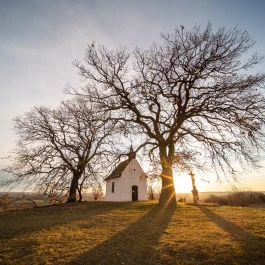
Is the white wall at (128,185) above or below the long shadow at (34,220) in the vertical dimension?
above

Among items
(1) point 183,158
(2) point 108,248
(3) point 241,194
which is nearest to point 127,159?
(1) point 183,158

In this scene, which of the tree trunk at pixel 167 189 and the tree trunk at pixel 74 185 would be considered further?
the tree trunk at pixel 74 185

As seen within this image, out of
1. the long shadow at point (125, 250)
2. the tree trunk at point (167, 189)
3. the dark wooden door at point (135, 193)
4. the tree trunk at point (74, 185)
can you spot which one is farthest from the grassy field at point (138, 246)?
the dark wooden door at point (135, 193)

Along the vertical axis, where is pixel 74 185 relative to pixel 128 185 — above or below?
below

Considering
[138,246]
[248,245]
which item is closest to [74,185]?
[138,246]

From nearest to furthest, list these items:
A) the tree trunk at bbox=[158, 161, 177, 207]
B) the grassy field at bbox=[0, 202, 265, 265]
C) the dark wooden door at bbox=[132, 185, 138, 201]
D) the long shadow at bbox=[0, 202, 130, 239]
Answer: the grassy field at bbox=[0, 202, 265, 265]
the long shadow at bbox=[0, 202, 130, 239]
the tree trunk at bbox=[158, 161, 177, 207]
the dark wooden door at bbox=[132, 185, 138, 201]

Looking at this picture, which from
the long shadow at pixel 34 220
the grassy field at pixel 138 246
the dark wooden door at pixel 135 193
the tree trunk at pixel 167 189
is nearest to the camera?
the grassy field at pixel 138 246

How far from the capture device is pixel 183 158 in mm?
12945

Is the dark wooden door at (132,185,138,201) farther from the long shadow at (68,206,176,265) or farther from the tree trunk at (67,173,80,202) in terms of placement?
the long shadow at (68,206,176,265)

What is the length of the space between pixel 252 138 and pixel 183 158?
5126mm

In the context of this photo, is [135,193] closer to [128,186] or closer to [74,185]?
[128,186]

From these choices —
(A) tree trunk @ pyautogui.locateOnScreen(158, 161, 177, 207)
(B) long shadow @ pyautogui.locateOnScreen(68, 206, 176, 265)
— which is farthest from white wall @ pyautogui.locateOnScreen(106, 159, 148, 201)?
(B) long shadow @ pyautogui.locateOnScreen(68, 206, 176, 265)

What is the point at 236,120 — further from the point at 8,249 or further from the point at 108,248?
the point at 8,249

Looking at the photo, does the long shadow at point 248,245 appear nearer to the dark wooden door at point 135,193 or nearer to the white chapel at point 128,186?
the white chapel at point 128,186
